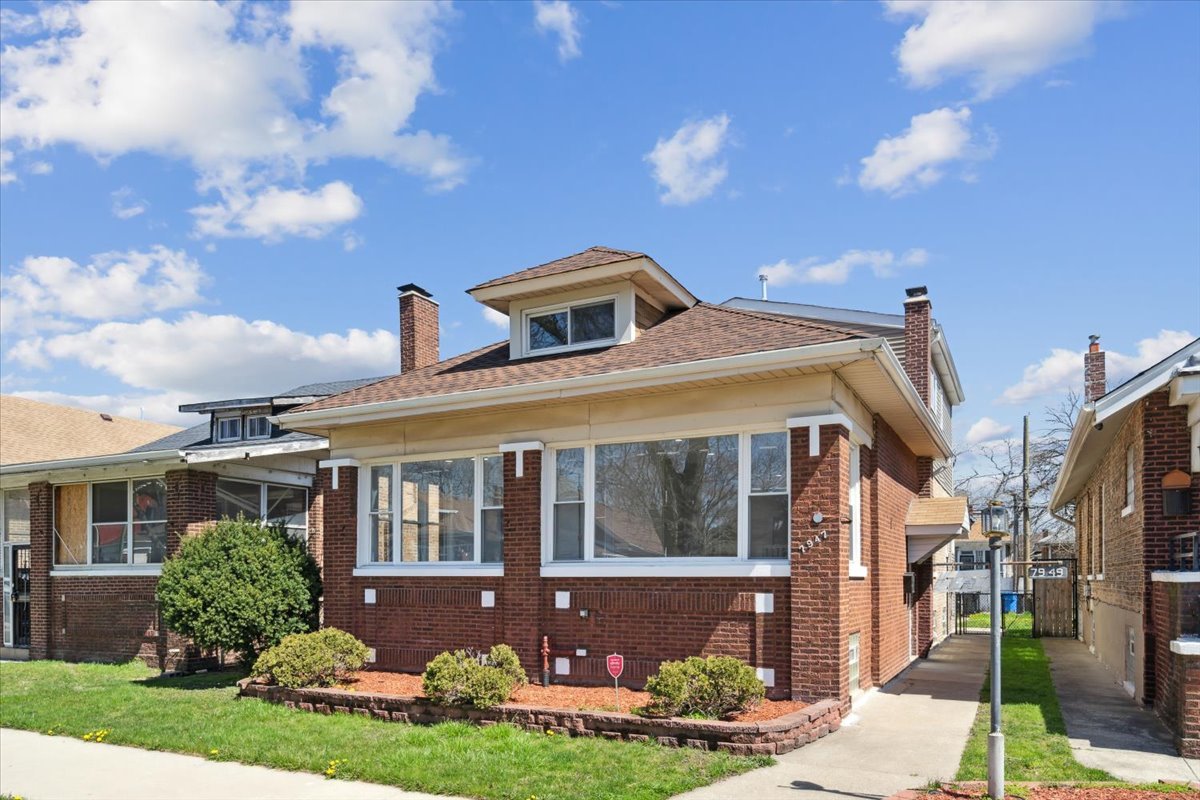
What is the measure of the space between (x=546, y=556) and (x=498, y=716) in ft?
8.65

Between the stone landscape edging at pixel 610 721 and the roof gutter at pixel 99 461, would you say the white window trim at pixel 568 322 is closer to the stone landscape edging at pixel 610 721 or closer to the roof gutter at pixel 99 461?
the stone landscape edging at pixel 610 721

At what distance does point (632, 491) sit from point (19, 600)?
1456cm

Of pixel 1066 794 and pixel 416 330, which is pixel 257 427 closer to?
pixel 416 330

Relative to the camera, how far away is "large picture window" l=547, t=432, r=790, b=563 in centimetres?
1111

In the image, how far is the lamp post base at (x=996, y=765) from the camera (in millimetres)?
7055

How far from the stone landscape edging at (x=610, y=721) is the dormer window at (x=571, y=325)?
5.61 metres

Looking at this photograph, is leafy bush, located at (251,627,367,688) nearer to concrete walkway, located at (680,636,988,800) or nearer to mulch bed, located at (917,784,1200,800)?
concrete walkway, located at (680,636,988,800)

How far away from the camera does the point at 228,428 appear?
64.2 ft

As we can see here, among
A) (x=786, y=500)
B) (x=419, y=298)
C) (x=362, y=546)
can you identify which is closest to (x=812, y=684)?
(x=786, y=500)

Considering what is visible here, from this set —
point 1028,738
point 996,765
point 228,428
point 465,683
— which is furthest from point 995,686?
point 228,428

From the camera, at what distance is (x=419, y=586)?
13.4 metres

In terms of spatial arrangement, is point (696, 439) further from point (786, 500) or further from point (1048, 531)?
point (1048, 531)

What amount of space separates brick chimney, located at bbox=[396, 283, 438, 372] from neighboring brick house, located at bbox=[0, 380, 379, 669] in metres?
2.22

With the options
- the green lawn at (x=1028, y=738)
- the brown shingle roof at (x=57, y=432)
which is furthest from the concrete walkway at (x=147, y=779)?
the brown shingle roof at (x=57, y=432)
